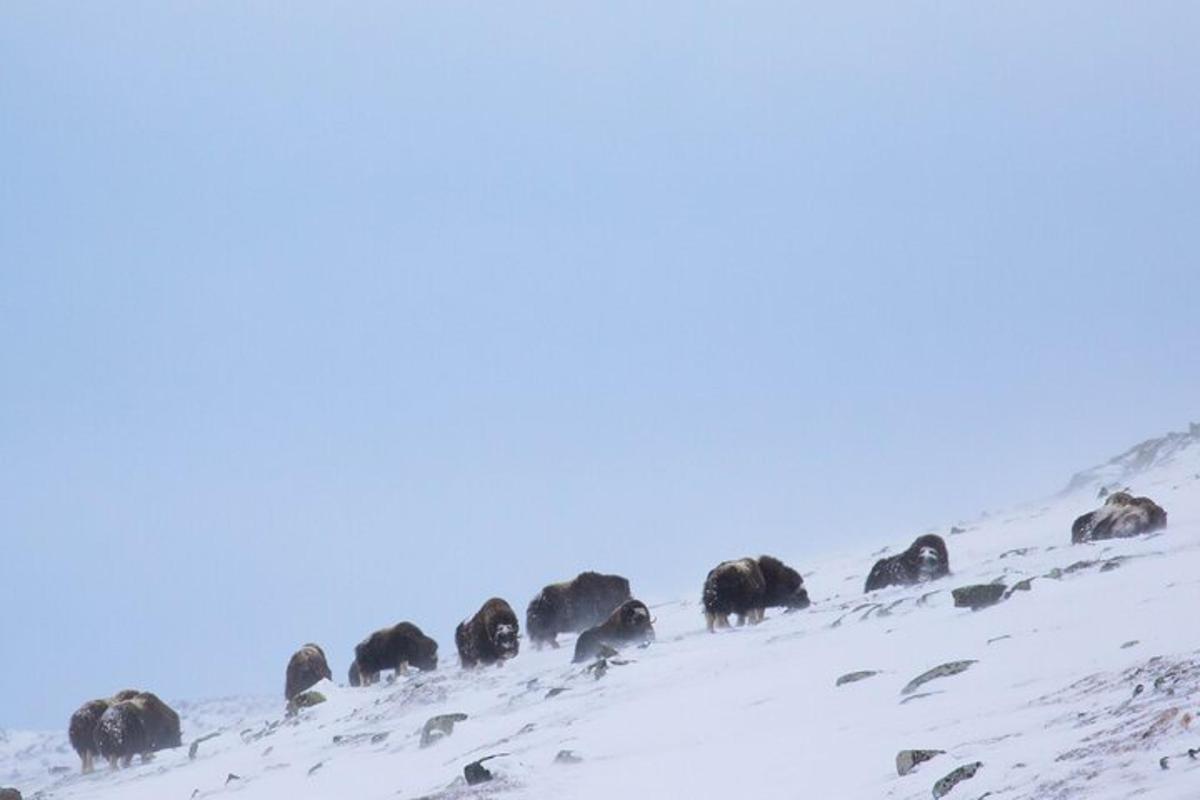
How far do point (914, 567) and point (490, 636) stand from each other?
39.5 feet

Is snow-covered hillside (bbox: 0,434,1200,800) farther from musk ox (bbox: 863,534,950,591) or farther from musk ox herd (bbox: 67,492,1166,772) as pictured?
musk ox (bbox: 863,534,950,591)

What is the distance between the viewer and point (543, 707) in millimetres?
22406

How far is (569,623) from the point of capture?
127ft

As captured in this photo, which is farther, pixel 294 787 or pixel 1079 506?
pixel 1079 506

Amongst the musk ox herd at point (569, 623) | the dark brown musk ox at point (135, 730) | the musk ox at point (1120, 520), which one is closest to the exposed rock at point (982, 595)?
the musk ox at point (1120, 520)

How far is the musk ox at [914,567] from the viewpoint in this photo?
3053cm

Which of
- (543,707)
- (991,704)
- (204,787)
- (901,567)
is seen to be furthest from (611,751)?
(901,567)

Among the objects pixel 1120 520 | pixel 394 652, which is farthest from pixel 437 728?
pixel 394 652

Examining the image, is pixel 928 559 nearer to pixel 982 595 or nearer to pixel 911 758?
pixel 982 595

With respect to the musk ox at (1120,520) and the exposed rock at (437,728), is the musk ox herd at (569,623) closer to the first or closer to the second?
the musk ox at (1120,520)

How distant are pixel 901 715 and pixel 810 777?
2.16m

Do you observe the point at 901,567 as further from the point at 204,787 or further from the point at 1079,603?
the point at 204,787

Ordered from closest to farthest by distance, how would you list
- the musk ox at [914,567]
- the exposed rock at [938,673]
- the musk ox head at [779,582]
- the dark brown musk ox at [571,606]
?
1. the exposed rock at [938,673]
2. the musk ox at [914,567]
3. the musk ox head at [779,582]
4. the dark brown musk ox at [571,606]

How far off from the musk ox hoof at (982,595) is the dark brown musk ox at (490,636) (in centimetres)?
1704
